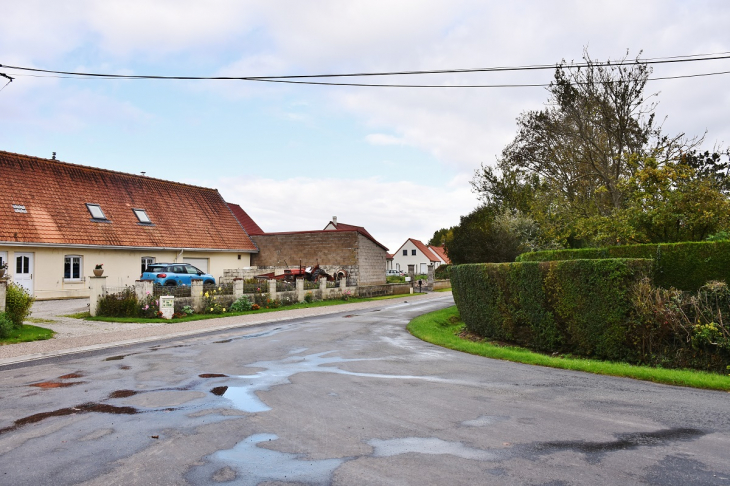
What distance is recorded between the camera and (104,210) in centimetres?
3178

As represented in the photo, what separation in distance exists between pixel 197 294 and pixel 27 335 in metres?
8.41

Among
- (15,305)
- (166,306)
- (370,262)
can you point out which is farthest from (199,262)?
(15,305)

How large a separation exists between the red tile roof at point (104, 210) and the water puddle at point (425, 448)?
86.4 ft

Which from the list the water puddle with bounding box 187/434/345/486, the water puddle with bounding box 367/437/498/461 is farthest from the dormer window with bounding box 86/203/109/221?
the water puddle with bounding box 367/437/498/461

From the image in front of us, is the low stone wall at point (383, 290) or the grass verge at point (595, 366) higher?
the low stone wall at point (383, 290)

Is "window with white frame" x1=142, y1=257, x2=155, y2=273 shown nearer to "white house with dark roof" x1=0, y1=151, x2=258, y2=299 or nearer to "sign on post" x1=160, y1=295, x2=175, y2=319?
"white house with dark roof" x1=0, y1=151, x2=258, y2=299

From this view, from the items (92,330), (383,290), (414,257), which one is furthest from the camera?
(414,257)

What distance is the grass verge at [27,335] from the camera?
45.7 ft

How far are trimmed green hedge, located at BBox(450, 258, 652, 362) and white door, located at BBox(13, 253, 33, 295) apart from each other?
2225cm

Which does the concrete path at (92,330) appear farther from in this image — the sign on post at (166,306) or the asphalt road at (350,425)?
the asphalt road at (350,425)

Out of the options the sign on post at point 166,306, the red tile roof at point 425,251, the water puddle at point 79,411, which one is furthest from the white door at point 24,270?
the red tile roof at point 425,251

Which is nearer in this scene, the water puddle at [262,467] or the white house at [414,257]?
the water puddle at [262,467]

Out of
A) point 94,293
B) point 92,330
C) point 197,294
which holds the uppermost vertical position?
point 94,293

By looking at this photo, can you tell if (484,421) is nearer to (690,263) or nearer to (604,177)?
(690,263)
